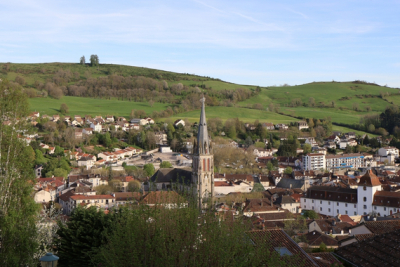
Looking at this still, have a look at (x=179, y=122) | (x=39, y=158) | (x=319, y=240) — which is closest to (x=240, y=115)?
(x=179, y=122)

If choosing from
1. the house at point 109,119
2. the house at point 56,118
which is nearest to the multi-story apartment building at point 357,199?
the house at point 56,118

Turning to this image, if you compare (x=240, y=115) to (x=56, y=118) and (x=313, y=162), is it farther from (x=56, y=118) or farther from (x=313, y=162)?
(x=56, y=118)

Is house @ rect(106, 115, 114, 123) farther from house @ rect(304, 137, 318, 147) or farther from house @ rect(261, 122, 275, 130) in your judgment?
house @ rect(304, 137, 318, 147)

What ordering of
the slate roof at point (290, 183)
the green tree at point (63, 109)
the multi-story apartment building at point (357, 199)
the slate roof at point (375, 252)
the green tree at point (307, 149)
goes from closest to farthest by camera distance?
the slate roof at point (375, 252)
the multi-story apartment building at point (357, 199)
the slate roof at point (290, 183)
the green tree at point (307, 149)
the green tree at point (63, 109)

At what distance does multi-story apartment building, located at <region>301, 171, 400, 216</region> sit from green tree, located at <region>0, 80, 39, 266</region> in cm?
3615

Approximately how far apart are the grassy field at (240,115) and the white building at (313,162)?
91.3 ft

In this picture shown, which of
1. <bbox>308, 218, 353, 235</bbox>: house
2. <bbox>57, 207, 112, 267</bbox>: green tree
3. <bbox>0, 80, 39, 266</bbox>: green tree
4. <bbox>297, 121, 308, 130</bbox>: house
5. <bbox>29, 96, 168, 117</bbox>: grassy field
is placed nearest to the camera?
<bbox>0, 80, 39, 266</bbox>: green tree

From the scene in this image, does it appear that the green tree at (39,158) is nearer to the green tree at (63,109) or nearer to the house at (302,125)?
the green tree at (63,109)

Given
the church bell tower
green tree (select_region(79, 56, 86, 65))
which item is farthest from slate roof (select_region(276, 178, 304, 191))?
green tree (select_region(79, 56, 86, 65))

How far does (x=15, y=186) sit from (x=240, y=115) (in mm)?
102412

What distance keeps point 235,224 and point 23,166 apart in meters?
6.22

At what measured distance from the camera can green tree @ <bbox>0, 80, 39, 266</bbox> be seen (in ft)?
41.3

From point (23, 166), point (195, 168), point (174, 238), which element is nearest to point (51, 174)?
point (195, 168)

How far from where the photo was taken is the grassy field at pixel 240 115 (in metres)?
110
